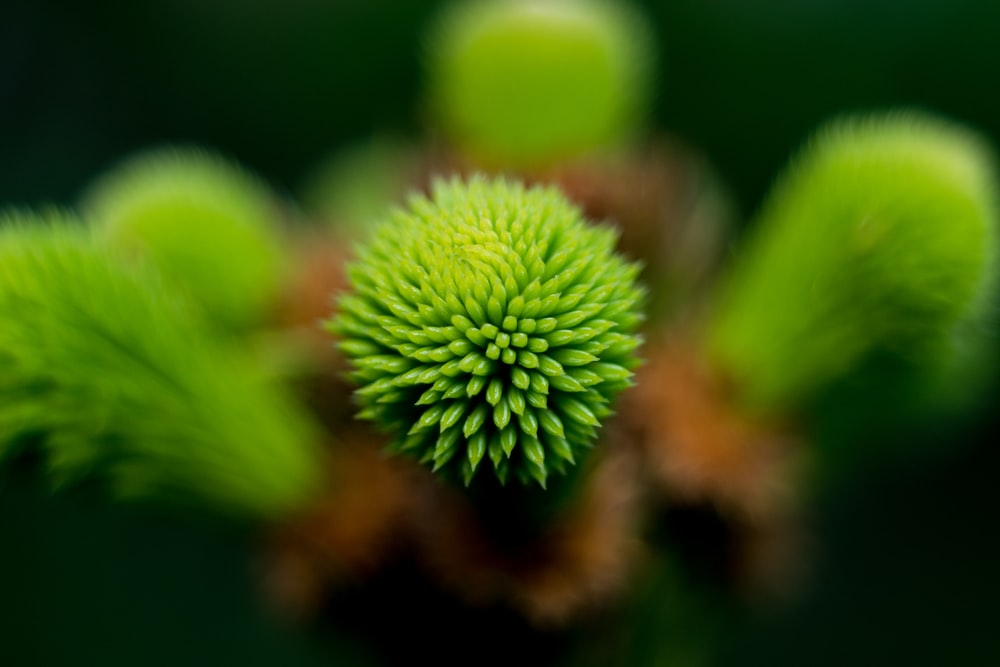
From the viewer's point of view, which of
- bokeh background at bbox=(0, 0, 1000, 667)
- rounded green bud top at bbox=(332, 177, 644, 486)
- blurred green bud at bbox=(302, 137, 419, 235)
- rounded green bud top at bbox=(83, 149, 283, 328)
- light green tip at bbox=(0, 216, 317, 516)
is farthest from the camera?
bokeh background at bbox=(0, 0, 1000, 667)

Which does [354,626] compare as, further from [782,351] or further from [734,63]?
[734,63]

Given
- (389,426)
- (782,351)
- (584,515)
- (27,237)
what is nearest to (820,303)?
A: (782,351)

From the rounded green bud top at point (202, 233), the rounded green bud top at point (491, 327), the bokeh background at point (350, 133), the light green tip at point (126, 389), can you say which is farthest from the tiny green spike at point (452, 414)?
the bokeh background at point (350, 133)

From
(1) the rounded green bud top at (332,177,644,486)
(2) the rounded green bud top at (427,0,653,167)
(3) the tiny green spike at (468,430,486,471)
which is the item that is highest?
(2) the rounded green bud top at (427,0,653,167)

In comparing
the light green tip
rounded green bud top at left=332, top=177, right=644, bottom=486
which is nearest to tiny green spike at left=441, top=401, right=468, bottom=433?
rounded green bud top at left=332, top=177, right=644, bottom=486

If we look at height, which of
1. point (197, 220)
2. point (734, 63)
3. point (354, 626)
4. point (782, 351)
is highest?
point (734, 63)

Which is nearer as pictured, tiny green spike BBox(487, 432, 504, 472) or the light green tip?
tiny green spike BBox(487, 432, 504, 472)

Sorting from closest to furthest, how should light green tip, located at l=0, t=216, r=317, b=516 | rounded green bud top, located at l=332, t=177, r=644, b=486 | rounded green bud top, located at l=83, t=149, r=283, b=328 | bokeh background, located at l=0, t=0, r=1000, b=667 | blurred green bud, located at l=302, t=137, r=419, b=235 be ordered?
rounded green bud top, located at l=332, t=177, r=644, b=486
light green tip, located at l=0, t=216, r=317, b=516
rounded green bud top, located at l=83, t=149, r=283, b=328
blurred green bud, located at l=302, t=137, r=419, b=235
bokeh background, located at l=0, t=0, r=1000, b=667

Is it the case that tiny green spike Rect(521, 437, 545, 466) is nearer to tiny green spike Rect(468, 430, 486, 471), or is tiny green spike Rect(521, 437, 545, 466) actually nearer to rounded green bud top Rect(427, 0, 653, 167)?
tiny green spike Rect(468, 430, 486, 471)
